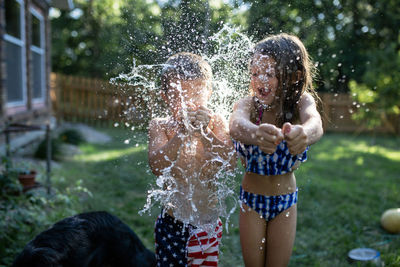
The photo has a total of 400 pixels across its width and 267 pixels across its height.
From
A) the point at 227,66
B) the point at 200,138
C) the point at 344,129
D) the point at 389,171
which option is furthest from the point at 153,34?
the point at 344,129

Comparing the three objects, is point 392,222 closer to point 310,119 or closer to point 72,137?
point 310,119

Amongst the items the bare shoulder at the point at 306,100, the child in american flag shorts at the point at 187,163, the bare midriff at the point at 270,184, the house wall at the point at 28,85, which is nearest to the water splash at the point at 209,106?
the child in american flag shorts at the point at 187,163

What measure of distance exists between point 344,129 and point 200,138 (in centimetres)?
1251

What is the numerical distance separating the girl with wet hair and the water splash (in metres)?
0.12

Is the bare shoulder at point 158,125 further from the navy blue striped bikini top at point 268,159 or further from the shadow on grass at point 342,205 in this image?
the shadow on grass at point 342,205

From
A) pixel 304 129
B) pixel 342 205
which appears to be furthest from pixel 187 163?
pixel 342 205

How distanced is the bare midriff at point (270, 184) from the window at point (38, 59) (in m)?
7.73

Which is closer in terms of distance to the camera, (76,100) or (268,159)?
(268,159)

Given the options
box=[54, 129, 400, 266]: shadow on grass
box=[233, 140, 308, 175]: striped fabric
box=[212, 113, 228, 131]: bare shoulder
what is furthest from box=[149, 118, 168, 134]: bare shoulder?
box=[233, 140, 308, 175]: striped fabric

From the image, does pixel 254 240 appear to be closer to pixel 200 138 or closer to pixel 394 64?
pixel 200 138

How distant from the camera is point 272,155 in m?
1.55

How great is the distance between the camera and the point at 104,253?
1856mm

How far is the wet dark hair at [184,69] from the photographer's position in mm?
1522

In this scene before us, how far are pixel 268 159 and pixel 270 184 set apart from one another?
13 cm
